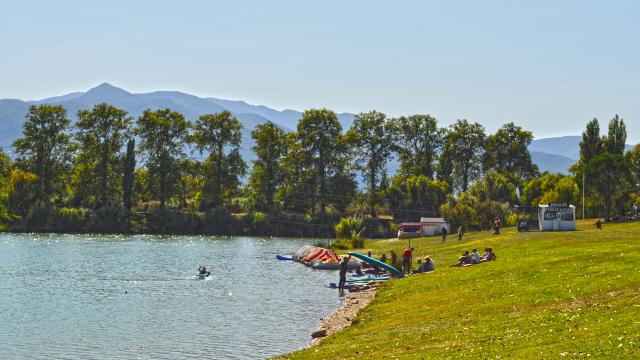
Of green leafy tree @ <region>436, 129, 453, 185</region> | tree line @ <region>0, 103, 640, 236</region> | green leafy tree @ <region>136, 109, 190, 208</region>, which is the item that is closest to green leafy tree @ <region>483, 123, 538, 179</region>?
tree line @ <region>0, 103, 640, 236</region>

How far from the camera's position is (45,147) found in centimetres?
17925

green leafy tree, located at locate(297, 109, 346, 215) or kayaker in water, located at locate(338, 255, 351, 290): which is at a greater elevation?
green leafy tree, located at locate(297, 109, 346, 215)

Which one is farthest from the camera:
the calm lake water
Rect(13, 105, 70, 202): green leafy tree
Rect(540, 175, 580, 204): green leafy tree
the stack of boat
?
Rect(13, 105, 70, 202): green leafy tree

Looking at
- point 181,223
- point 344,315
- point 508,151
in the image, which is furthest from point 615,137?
point 344,315

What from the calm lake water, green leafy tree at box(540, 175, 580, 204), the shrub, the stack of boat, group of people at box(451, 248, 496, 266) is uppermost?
green leafy tree at box(540, 175, 580, 204)

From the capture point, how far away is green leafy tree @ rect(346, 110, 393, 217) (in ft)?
617

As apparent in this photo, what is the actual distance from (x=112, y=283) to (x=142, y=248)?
50.5m

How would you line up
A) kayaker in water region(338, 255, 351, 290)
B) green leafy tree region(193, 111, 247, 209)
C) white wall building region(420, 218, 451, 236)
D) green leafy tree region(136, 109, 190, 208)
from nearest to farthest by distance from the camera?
kayaker in water region(338, 255, 351, 290) < white wall building region(420, 218, 451, 236) < green leafy tree region(136, 109, 190, 208) < green leafy tree region(193, 111, 247, 209)

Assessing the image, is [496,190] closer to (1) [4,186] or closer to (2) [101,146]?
(2) [101,146]

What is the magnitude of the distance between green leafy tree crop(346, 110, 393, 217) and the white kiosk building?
92.2 meters

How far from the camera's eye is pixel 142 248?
419ft

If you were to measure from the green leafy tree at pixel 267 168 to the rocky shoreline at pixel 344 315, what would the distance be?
376 ft

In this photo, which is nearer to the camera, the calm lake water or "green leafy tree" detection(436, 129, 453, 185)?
the calm lake water

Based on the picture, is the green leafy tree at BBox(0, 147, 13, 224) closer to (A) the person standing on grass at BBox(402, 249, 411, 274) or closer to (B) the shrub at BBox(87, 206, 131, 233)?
(B) the shrub at BBox(87, 206, 131, 233)
